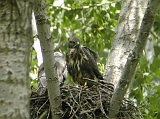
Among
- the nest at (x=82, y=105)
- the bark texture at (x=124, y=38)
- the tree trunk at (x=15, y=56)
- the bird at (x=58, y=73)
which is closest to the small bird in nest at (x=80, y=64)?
the bird at (x=58, y=73)

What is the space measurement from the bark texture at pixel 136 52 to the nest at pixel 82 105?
30 centimetres

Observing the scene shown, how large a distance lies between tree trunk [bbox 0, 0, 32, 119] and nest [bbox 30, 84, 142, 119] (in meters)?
1.40

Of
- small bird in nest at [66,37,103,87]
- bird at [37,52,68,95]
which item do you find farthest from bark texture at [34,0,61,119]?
small bird in nest at [66,37,103,87]

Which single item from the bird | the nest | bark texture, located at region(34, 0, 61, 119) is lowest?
the nest

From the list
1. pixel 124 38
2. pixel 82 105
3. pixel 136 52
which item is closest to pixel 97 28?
pixel 124 38

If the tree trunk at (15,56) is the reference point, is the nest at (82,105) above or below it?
below

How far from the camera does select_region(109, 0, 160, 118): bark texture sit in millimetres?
2715

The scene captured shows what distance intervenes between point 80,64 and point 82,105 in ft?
3.31

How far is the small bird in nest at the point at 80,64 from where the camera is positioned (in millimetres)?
4375

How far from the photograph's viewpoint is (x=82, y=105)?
3480 millimetres

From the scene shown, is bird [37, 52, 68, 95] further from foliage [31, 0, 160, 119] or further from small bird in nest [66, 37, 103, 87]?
foliage [31, 0, 160, 119]

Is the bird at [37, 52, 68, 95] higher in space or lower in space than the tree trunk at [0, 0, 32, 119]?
lower

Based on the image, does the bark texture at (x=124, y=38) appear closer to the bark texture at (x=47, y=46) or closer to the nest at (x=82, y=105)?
the nest at (x=82, y=105)

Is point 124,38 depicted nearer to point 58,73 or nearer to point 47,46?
point 58,73
